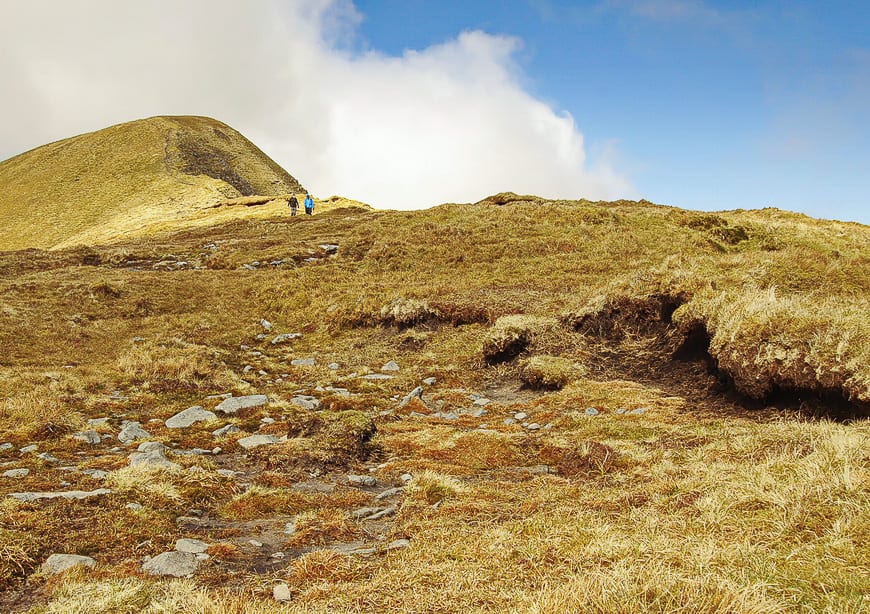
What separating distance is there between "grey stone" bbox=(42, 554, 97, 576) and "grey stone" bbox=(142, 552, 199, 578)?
0.66m

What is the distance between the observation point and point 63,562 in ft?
19.3

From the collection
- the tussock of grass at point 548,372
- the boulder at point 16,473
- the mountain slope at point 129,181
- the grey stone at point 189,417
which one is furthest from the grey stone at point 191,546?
the mountain slope at point 129,181

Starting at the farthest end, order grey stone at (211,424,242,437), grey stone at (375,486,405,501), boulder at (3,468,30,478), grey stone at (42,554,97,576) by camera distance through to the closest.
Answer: grey stone at (211,424,242,437) → boulder at (3,468,30,478) → grey stone at (375,486,405,501) → grey stone at (42,554,97,576)

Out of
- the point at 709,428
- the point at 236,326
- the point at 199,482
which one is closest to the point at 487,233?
the point at 236,326

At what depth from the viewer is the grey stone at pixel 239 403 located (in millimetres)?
13797

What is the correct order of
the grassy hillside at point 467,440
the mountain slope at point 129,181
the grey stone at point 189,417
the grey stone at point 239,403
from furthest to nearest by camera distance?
1. the mountain slope at point 129,181
2. the grey stone at point 239,403
3. the grey stone at point 189,417
4. the grassy hillside at point 467,440

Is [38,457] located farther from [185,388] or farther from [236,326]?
[236,326]

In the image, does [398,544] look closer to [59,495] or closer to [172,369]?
[59,495]

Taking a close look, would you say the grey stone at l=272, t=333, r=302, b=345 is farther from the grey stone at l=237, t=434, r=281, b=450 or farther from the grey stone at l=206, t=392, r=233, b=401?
the grey stone at l=237, t=434, r=281, b=450

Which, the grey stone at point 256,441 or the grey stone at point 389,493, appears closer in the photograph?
the grey stone at point 389,493

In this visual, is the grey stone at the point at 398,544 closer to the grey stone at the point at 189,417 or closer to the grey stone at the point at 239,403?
the grey stone at the point at 189,417

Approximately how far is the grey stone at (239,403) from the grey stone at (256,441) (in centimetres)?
246

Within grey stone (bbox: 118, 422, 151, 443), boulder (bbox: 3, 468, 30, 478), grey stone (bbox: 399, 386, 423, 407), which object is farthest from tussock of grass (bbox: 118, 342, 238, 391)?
boulder (bbox: 3, 468, 30, 478)

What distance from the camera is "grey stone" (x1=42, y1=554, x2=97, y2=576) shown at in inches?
226
